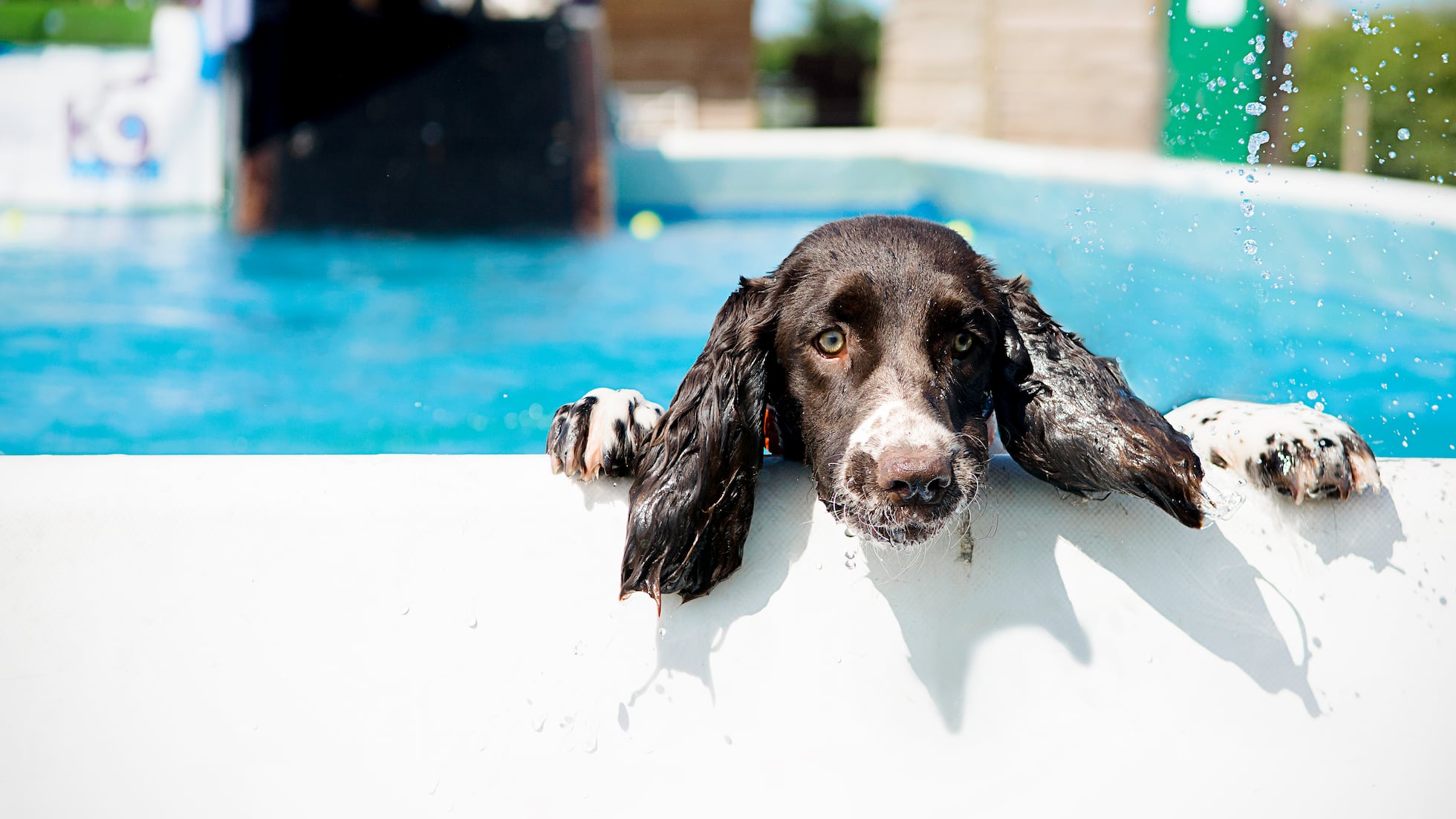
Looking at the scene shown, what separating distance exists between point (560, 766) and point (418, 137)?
9148 millimetres

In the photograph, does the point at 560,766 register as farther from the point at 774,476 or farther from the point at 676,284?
the point at 676,284

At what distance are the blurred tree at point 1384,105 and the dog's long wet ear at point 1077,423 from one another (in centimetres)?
987

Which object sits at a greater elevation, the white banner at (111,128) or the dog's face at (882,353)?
the white banner at (111,128)

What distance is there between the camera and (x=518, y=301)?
25.1 feet

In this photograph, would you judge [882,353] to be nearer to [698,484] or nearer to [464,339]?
[698,484]

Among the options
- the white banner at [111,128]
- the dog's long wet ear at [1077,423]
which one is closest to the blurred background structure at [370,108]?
the white banner at [111,128]

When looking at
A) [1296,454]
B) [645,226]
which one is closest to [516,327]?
[645,226]

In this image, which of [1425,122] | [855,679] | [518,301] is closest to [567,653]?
[855,679]

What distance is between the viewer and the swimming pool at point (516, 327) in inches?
207

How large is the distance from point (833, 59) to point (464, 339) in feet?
97.4

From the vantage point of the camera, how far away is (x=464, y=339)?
22.3 ft

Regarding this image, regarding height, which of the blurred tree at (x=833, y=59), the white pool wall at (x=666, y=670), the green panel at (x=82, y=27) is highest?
the blurred tree at (x=833, y=59)

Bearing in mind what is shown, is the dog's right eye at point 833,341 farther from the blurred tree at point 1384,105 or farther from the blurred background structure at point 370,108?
the blurred tree at point 1384,105

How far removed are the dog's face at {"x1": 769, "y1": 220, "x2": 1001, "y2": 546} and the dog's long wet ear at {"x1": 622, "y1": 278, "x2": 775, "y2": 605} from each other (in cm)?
12
